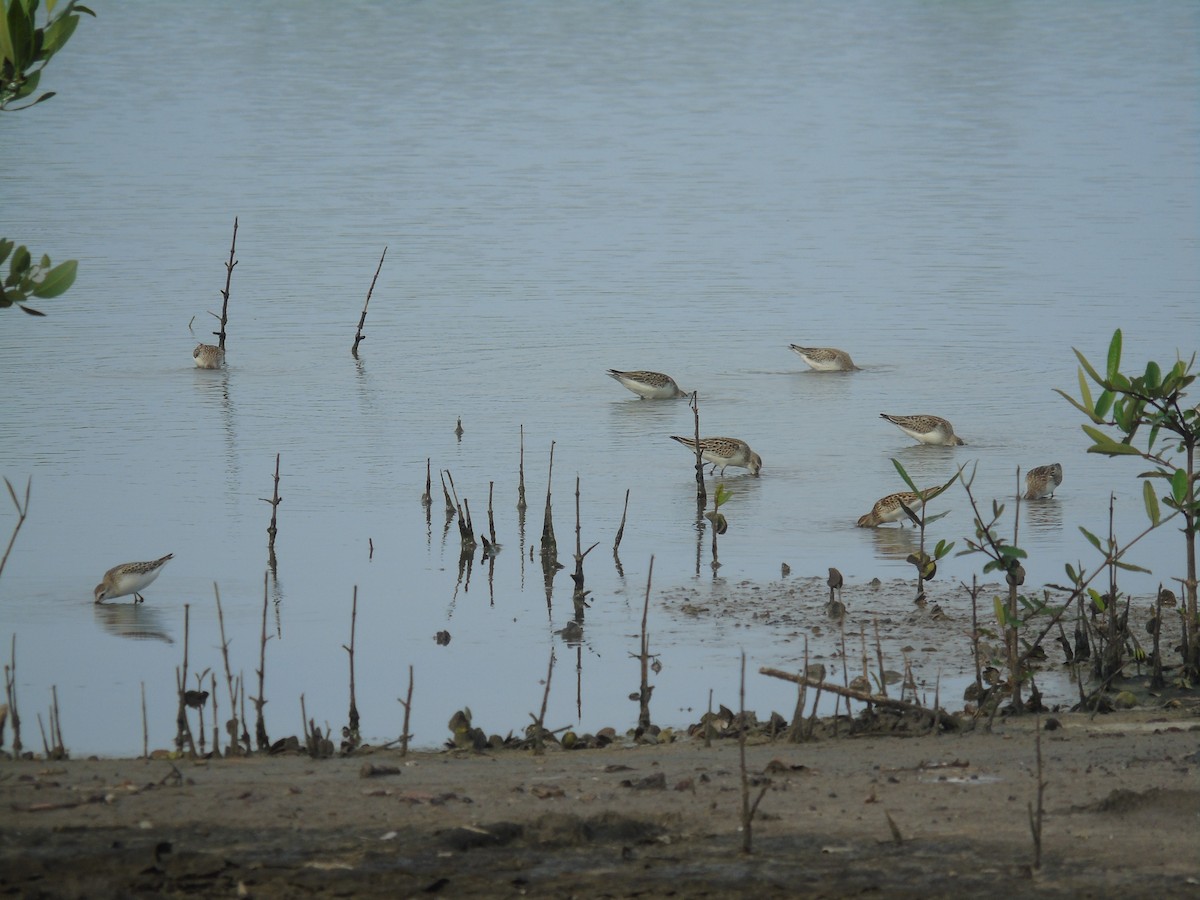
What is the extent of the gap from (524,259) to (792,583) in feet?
53.2

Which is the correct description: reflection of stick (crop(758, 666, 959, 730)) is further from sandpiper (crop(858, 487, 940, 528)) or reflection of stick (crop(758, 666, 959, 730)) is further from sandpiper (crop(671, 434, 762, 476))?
sandpiper (crop(671, 434, 762, 476))

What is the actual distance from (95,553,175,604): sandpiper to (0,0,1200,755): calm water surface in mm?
129

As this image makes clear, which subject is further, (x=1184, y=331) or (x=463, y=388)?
(x=1184, y=331)

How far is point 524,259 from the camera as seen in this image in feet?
85.6

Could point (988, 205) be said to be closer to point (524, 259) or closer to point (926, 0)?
point (524, 259)

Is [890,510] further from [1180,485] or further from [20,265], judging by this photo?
[20,265]

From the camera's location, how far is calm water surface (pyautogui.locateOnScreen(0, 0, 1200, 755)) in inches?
381

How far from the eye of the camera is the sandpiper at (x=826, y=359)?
703 inches

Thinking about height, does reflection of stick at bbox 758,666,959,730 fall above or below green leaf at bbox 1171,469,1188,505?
below

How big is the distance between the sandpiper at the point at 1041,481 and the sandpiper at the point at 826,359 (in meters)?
5.43

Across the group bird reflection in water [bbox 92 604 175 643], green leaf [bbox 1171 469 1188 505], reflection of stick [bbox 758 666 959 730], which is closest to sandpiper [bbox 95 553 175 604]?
bird reflection in water [bbox 92 604 175 643]

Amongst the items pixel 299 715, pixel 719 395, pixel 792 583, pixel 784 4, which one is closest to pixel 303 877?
pixel 299 715

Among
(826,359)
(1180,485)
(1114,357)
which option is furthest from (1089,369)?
(826,359)

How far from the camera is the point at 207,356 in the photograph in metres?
18.0
